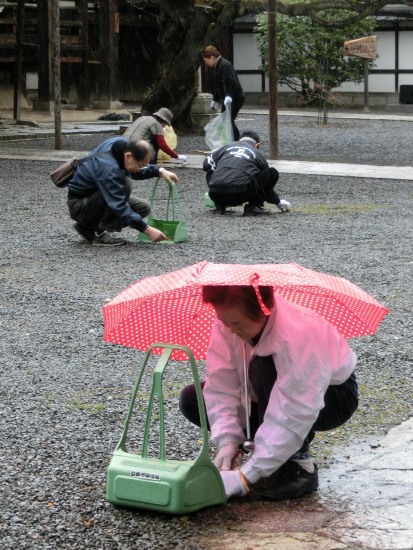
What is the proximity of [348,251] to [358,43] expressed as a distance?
18514 millimetres

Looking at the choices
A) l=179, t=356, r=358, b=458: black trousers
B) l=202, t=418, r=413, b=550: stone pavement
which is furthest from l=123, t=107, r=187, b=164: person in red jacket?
l=179, t=356, r=358, b=458: black trousers

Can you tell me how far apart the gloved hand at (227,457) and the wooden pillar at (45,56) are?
20250 mm

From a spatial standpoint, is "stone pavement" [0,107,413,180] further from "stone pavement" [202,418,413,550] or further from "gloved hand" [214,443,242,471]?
"gloved hand" [214,443,242,471]

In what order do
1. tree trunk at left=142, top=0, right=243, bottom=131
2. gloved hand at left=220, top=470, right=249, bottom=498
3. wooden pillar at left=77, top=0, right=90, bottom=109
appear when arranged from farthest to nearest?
wooden pillar at left=77, top=0, right=90, bottom=109, tree trunk at left=142, top=0, right=243, bottom=131, gloved hand at left=220, top=470, right=249, bottom=498

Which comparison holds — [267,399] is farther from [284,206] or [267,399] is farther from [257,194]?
[284,206]

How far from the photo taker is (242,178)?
31.8ft

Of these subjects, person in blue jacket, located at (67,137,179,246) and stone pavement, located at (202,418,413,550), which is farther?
person in blue jacket, located at (67,137,179,246)

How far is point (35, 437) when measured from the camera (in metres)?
3.88

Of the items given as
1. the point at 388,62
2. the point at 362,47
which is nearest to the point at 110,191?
the point at 362,47

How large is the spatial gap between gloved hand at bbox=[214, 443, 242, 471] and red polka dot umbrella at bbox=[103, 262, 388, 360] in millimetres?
379

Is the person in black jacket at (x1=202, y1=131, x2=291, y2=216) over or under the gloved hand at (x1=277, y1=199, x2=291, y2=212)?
over

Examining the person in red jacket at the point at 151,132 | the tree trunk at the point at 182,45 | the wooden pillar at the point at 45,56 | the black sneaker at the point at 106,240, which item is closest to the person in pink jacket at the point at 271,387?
the black sneaker at the point at 106,240

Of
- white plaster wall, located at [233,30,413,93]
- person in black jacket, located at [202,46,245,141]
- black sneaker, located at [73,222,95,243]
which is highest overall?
white plaster wall, located at [233,30,413,93]

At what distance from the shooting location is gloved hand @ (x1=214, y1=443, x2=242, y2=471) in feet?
10.6
